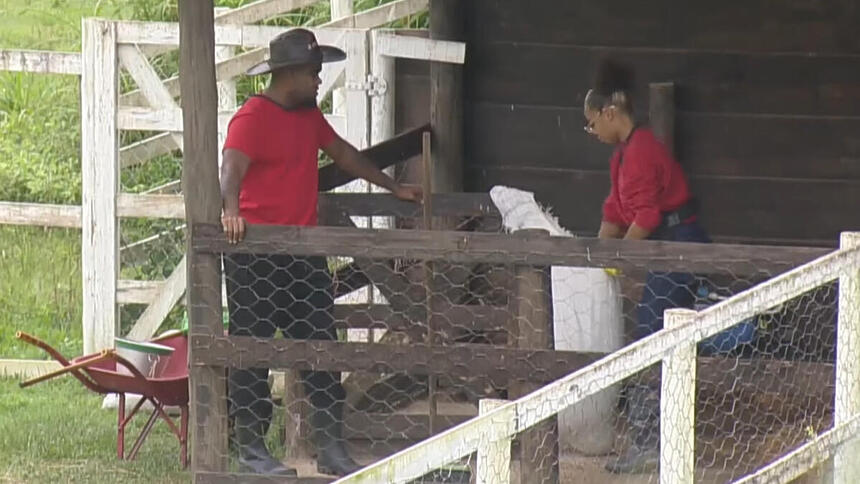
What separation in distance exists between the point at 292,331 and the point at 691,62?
2842 mm

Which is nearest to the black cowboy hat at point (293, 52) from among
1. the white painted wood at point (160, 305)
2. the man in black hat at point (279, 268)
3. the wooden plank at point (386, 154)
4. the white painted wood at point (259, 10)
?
the man in black hat at point (279, 268)

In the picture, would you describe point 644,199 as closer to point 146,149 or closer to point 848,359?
point 848,359

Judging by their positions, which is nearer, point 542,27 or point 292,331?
point 292,331

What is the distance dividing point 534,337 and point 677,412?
1262mm

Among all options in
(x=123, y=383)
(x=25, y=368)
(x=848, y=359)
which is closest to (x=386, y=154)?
(x=123, y=383)

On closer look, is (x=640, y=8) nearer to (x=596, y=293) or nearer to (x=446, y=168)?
(x=446, y=168)

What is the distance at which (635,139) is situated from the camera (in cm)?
731

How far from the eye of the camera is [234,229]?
6477mm

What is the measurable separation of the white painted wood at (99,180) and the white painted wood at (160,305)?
0.48 feet

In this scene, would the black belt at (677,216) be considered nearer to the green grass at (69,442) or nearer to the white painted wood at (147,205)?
the green grass at (69,442)

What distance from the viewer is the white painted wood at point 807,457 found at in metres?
5.78

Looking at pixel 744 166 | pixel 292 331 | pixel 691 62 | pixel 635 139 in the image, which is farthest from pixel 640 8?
pixel 292 331

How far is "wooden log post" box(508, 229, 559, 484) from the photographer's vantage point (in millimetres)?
6559

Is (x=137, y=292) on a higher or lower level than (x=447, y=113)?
lower
